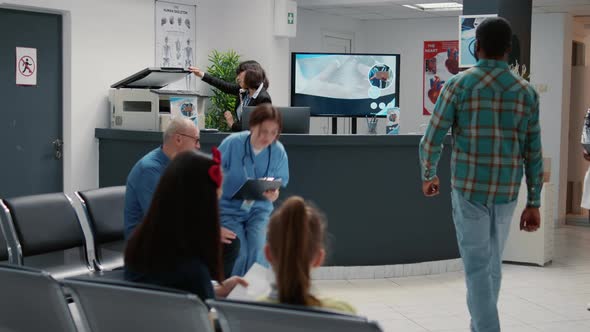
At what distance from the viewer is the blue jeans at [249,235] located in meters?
4.71

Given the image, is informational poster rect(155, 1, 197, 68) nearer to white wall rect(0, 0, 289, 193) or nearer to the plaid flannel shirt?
white wall rect(0, 0, 289, 193)

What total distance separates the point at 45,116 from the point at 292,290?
16.9ft

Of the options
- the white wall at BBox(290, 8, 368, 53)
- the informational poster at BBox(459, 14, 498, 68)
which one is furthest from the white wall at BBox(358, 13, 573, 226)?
the informational poster at BBox(459, 14, 498, 68)

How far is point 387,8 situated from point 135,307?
8555 mm

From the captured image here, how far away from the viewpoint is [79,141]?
704cm

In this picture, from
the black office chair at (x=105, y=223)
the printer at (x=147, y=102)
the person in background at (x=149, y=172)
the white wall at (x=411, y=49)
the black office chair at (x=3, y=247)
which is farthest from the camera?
the white wall at (x=411, y=49)

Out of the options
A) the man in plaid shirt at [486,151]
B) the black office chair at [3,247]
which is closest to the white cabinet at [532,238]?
the man in plaid shirt at [486,151]

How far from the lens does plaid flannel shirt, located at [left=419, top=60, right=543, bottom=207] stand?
3.73 m

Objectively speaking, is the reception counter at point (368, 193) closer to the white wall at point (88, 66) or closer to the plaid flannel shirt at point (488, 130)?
the white wall at point (88, 66)

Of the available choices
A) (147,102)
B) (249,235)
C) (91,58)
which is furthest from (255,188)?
(91,58)

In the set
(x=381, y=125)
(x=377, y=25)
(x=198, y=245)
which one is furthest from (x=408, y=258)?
(x=377, y=25)

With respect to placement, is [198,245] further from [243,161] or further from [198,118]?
[198,118]

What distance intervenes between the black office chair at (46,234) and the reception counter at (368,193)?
1.99 meters

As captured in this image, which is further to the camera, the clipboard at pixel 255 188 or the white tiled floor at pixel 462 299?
the white tiled floor at pixel 462 299
